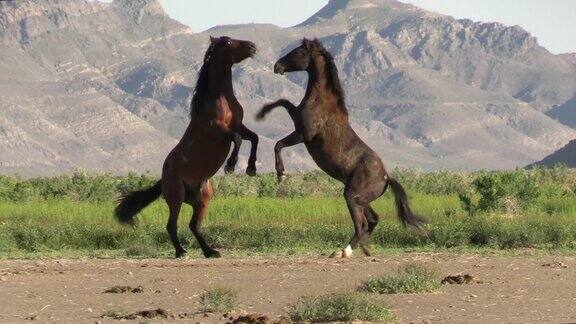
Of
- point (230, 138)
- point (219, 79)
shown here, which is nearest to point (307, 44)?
point (219, 79)

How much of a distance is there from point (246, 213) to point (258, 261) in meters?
7.47

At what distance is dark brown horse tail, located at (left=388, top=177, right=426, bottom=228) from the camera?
19.7 m

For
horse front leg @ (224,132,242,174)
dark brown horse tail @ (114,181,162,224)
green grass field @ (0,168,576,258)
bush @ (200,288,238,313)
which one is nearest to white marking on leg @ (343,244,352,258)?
Result: green grass field @ (0,168,576,258)

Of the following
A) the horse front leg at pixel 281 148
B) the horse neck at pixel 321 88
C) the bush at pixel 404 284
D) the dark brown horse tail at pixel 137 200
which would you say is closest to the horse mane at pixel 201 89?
the horse neck at pixel 321 88

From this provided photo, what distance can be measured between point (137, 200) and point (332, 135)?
11.7ft

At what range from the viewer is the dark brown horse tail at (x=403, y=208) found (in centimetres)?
1967

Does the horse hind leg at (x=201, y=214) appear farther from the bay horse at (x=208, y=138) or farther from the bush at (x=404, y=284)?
the bush at (x=404, y=284)

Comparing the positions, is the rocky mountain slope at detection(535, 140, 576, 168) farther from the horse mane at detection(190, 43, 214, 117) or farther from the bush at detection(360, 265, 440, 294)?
the bush at detection(360, 265, 440, 294)

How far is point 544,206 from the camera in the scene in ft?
91.6

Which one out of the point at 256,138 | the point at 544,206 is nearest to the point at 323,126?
the point at 256,138

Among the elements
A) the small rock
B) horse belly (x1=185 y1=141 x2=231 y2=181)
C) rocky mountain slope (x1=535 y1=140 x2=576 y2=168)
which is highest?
horse belly (x1=185 y1=141 x2=231 y2=181)

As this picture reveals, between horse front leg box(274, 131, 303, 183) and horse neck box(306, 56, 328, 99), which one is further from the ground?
horse neck box(306, 56, 328, 99)

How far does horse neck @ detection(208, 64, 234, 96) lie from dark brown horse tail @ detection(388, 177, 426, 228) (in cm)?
249

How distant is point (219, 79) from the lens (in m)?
19.2
